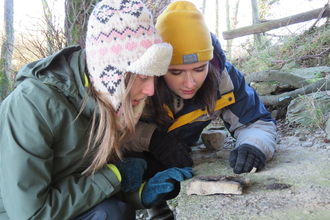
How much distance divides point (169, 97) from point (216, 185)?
2.98 feet

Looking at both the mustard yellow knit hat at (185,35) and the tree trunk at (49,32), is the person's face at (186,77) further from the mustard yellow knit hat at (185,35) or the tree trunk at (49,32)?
the tree trunk at (49,32)

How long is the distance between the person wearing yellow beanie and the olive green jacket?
2.34 feet

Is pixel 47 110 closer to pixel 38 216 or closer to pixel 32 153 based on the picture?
pixel 32 153

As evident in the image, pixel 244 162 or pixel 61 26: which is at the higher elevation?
pixel 61 26

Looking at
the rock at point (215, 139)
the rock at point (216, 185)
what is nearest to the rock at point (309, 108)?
the rock at point (215, 139)

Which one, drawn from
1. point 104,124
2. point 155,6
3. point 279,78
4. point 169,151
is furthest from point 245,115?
point 155,6

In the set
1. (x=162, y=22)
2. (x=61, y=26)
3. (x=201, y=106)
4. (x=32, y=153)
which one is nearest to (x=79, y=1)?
(x=61, y=26)

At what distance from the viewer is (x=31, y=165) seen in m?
Answer: 1.36

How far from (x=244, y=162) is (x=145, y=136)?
861 mm

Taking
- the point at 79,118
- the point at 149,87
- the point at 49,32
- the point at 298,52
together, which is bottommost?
the point at 298,52

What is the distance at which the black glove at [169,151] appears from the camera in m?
2.21

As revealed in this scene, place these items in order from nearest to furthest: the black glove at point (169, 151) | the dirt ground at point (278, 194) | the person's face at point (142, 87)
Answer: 1. the dirt ground at point (278, 194)
2. the person's face at point (142, 87)
3. the black glove at point (169, 151)

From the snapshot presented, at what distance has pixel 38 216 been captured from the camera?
139 centimetres

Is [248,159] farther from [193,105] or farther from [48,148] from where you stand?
[48,148]
